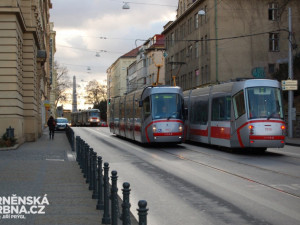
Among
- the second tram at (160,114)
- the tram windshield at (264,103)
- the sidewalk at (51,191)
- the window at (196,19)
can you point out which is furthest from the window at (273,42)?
the sidewalk at (51,191)

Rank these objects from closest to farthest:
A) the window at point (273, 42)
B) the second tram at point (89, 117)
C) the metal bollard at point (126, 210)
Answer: the metal bollard at point (126, 210) → the window at point (273, 42) → the second tram at point (89, 117)

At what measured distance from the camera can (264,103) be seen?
21.4 meters

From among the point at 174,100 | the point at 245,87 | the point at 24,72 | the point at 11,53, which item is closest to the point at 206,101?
the point at 174,100

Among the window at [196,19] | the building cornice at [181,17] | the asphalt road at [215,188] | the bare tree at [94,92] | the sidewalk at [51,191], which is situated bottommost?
the asphalt road at [215,188]

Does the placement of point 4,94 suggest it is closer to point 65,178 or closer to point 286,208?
point 65,178

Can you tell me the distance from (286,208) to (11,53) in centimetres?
2065

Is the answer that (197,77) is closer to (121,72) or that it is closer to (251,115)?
(251,115)

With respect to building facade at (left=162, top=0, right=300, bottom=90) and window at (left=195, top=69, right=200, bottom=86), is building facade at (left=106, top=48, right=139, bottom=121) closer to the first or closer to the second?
window at (left=195, top=69, right=200, bottom=86)

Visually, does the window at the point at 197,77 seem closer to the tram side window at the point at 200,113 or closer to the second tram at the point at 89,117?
the second tram at the point at 89,117

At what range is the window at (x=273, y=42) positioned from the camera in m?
56.6

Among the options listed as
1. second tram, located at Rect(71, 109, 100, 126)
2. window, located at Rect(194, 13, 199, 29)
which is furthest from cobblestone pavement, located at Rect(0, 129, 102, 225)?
second tram, located at Rect(71, 109, 100, 126)

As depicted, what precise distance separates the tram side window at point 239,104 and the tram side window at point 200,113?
4459 millimetres

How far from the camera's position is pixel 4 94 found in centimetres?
2745

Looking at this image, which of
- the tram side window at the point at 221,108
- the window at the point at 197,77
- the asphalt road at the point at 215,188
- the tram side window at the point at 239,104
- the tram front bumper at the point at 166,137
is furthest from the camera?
the window at the point at 197,77
